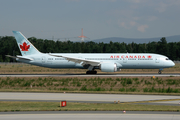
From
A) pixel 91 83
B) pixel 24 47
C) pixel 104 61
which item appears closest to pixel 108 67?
pixel 104 61

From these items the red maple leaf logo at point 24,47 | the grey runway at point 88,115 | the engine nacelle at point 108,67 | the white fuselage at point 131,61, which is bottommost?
the grey runway at point 88,115

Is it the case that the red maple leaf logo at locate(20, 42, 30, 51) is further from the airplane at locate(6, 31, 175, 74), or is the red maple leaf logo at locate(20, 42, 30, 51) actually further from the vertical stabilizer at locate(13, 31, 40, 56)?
the airplane at locate(6, 31, 175, 74)

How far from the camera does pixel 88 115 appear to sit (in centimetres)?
1617

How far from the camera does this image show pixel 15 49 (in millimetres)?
137500

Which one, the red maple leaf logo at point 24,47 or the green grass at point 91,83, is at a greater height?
the red maple leaf logo at point 24,47

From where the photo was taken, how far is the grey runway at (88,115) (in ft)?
50.5

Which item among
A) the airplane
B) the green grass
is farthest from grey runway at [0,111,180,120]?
the airplane

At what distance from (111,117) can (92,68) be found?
3442 centimetres

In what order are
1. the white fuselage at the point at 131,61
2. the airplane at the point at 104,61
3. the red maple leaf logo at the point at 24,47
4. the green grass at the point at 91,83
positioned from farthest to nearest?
the red maple leaf logo at the point at 24,47 < the white fuselage at the point at 131,61 < the airplane at the point at 104,61 < the green grass at the point at 91,83

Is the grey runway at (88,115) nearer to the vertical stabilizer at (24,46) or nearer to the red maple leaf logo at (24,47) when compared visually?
the vertical stabilizer at (24,46)

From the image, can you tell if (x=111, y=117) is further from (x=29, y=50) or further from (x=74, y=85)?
(x=29, y=50)

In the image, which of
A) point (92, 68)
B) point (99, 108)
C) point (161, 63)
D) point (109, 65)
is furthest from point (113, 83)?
point (99, 108)

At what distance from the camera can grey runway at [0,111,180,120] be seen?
15.4 m

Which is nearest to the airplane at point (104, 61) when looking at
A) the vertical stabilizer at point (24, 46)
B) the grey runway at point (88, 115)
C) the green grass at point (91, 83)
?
the vertical stabilizer at point (24, 46)
